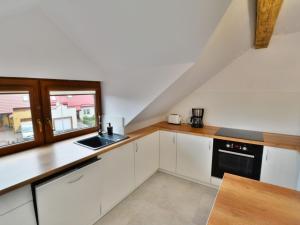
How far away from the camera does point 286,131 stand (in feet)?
7.55

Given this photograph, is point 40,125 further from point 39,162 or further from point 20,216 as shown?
point 20,216

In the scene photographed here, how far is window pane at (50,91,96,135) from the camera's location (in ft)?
6.46

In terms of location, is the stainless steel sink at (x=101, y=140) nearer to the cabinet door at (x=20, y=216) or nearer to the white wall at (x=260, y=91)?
the cabinet door at (x=20, y=216)

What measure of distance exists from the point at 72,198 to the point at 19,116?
0.99 m

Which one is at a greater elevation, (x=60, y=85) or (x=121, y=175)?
(x=60, y=85)

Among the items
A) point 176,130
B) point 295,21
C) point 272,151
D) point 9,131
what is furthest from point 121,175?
point 295,21

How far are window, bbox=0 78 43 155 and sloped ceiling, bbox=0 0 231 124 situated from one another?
16 centimetres

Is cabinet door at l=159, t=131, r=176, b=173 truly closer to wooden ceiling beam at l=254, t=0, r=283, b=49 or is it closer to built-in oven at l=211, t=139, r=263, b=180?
built-in oven at l=211, t=139, r=263, b=180

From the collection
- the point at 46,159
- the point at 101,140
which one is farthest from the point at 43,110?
the point at 101,140

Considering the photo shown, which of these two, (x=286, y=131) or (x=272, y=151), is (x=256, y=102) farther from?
(x=272, y=151)

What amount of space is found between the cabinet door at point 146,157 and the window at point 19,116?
121 centimetres

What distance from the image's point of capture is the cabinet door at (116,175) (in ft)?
5.96

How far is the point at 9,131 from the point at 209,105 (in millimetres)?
2754

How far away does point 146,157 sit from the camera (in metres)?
2.48
